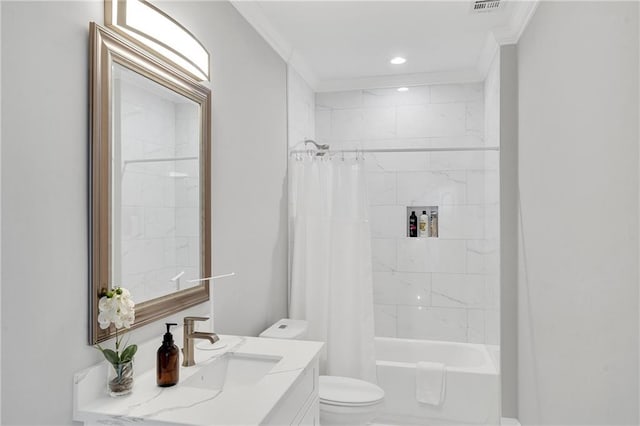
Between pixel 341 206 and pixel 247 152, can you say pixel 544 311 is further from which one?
pixel 247 152

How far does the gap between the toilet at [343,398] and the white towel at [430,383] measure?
0.49 m

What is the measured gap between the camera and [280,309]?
297cm

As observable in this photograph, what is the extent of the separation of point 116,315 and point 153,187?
52 centimetres

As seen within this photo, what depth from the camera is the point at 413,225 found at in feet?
12.3

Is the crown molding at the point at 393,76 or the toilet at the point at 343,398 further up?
the crown molding at the point at 393,76

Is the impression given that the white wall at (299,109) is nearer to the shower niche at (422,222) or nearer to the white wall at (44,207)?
the shower niche at (422,222)

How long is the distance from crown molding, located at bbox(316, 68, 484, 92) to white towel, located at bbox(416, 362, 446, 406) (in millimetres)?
2268

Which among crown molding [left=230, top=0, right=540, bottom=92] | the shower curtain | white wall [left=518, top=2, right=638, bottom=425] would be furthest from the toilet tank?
crown molding [left=230, top=0, right=540, bottom=92]

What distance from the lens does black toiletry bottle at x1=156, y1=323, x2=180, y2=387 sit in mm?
1419

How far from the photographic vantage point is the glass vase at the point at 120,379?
4.29 feet

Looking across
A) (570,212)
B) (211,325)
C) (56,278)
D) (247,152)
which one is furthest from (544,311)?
(56,278)

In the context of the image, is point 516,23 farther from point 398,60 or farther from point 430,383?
point 430,383

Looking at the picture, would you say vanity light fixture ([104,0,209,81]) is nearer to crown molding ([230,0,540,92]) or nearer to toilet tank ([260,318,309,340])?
crown molding ([230,0,540,92])

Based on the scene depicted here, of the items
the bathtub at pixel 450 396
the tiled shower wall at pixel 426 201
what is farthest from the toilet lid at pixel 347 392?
the tiled shower wall at pixel 426 201
